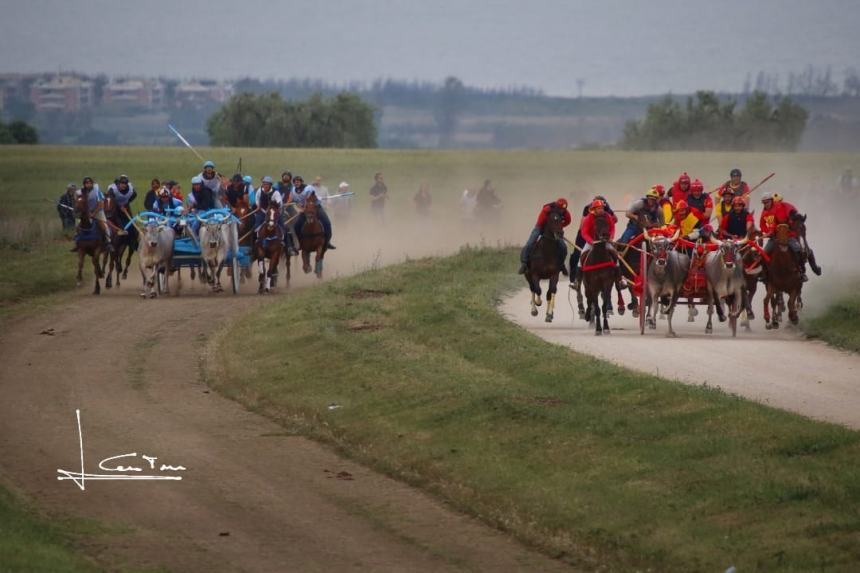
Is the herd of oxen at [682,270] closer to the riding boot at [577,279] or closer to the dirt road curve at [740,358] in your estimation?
the riding boot at [577,279]

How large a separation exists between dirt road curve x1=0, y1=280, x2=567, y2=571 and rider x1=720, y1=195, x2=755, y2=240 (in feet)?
29.8

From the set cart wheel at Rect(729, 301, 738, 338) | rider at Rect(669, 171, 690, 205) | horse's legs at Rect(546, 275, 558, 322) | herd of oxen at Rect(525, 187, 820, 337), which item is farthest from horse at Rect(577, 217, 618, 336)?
rider at Rect(669, 171, 690, 205)

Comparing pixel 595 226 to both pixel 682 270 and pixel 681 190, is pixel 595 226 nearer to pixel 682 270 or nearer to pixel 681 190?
pixel 682 270

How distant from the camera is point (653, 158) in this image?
104250 mm

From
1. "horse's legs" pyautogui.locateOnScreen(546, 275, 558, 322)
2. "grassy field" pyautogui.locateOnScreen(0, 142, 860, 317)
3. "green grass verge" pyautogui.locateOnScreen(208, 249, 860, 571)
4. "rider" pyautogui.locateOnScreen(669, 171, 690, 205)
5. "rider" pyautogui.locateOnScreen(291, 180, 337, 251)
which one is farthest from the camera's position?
"grassy field" pyautogui.locateOnScreen(0, 142, 860, 317)

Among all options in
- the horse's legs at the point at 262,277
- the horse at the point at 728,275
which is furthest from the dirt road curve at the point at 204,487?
the horse's legs at the point at 262,277

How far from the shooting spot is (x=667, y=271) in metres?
25.9

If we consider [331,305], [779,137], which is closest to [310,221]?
[331,305]

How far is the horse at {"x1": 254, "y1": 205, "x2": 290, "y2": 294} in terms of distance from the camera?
35.0m

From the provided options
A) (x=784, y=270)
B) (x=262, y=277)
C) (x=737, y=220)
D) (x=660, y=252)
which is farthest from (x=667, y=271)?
(x=262, y=277)

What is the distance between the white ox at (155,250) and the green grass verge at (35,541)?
17.9m

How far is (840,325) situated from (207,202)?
14538 millimetres

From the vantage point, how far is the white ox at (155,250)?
3294 cm

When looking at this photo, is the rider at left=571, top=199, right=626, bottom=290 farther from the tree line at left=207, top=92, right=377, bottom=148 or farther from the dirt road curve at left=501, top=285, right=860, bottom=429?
the tree line at left=207, top=92, right=377, bottom=148
